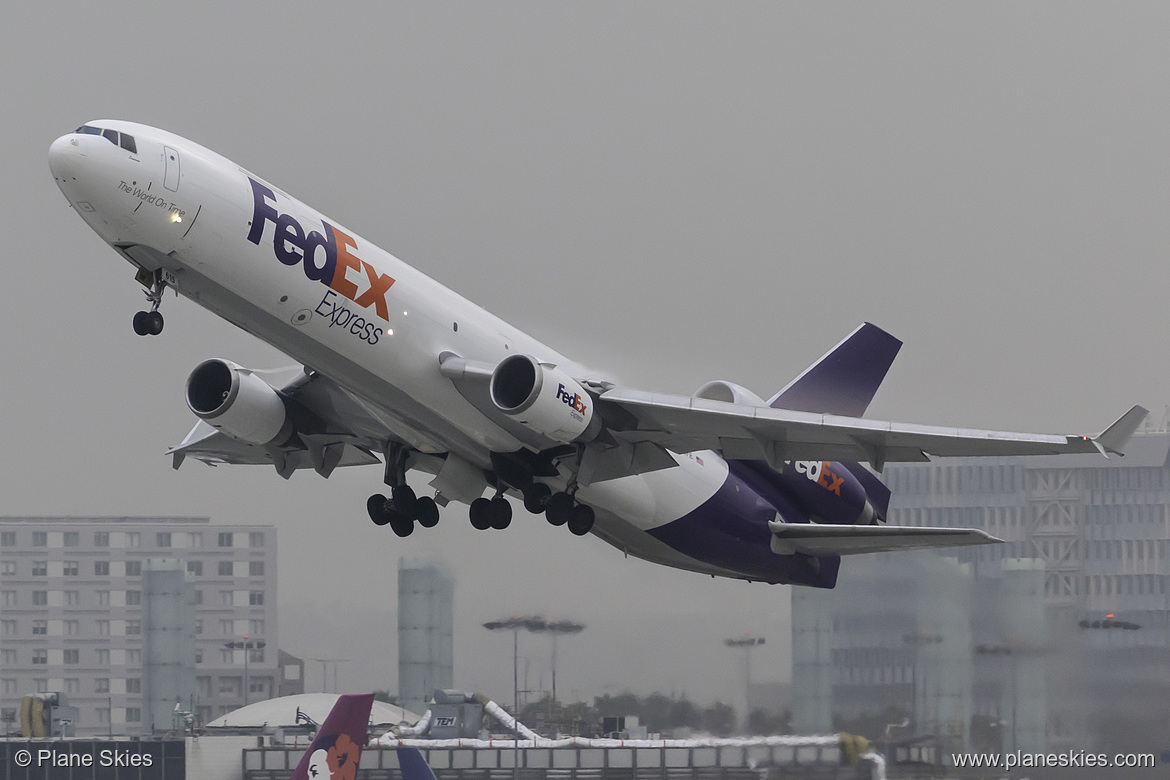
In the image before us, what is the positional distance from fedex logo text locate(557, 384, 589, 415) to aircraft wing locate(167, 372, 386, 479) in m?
2.70

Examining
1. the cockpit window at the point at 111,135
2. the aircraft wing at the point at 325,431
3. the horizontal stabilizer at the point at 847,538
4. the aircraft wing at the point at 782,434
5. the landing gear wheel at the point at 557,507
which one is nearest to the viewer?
the cockpit window at the point at 111,135

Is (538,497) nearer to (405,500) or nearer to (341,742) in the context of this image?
(405,500)

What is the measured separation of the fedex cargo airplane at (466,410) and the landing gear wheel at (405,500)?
3cm

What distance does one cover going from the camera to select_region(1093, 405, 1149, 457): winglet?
1627 cm

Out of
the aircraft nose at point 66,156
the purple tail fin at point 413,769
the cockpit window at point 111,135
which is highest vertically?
the cockpit window at point 111,135

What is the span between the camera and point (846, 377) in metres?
24.0

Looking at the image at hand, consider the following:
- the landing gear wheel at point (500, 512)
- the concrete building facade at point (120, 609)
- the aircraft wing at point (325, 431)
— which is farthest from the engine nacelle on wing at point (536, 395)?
the concrete building facade at point (120, 609)

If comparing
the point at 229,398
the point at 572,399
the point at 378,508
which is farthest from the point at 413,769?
the point at 572,399

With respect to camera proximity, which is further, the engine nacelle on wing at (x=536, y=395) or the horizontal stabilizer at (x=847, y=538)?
the horizontal stabilizer at (x=847, y=538)

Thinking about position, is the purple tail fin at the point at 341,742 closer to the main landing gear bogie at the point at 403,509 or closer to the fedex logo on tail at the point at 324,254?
the main landing gear bogie at the point at 403,509

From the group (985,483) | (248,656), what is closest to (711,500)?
(985,483)

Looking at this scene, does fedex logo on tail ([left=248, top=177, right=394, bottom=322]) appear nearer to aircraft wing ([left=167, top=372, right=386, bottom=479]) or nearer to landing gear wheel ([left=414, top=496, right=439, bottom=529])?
aircraft wing ([left=167, top=372, right=386, bottom=479])

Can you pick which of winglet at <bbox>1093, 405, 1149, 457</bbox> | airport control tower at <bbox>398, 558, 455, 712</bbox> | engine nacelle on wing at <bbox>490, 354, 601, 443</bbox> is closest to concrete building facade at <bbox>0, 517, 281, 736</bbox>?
airport control tower at <bbox>398, 558, 455, 712</bbox>

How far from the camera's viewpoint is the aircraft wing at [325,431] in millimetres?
20203
